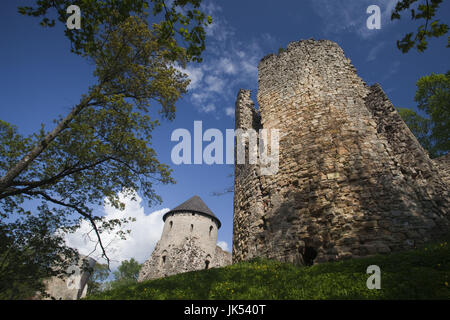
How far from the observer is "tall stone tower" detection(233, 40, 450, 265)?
5133 millimetres

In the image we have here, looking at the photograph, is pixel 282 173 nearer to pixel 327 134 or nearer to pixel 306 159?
pixel 306 159

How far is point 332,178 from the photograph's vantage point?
6059mm

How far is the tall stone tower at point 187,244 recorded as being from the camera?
20391 millimetres

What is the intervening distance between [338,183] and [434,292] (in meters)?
3.16

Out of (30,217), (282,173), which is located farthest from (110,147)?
(282,173)

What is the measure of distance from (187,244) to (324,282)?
19.7m

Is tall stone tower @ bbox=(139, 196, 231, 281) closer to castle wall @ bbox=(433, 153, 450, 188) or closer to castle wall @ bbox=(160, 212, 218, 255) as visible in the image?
castle wall @ bbox=(160, 212, 218, 255)

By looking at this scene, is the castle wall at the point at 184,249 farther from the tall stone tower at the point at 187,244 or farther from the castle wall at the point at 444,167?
the castle wall at the point at 444,167

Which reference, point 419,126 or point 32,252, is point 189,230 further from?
point 419,126

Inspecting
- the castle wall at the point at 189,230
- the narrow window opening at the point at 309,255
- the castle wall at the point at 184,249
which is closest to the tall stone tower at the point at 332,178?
the narrow window opening at the point at 309,255

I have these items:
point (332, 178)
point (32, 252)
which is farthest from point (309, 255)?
point (32, 252)

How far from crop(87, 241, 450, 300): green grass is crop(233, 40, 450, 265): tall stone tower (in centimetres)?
69

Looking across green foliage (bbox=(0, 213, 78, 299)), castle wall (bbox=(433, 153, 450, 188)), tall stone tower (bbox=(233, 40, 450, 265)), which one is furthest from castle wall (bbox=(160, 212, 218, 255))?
castle wall (bbox=(433, 153, 450, 188))

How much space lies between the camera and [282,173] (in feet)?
23.1
